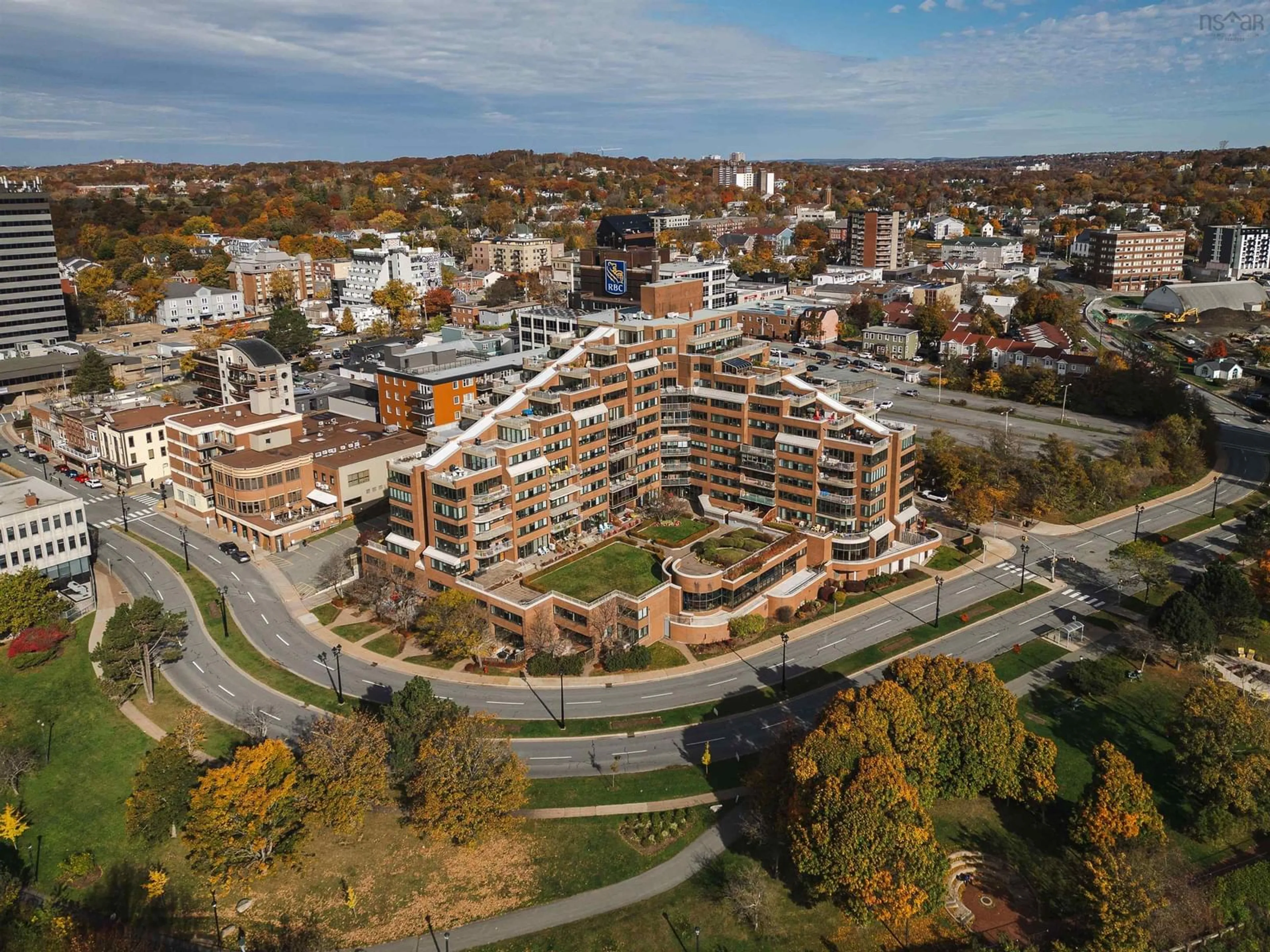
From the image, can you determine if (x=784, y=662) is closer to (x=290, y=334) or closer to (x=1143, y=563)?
(x=1143, y=563)

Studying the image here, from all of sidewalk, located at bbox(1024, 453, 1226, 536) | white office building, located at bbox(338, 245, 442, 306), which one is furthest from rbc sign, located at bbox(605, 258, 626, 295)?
white office building, located at bbox(338, 245, 442, 306)

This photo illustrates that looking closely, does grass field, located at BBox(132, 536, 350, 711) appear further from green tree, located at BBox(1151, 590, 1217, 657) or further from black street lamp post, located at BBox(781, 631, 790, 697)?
green tree, located at BBox(1151, 590, 1217, 657)

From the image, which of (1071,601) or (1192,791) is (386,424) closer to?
(1071,601)

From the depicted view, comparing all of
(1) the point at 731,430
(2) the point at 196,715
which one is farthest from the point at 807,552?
(2) the point at 196,715

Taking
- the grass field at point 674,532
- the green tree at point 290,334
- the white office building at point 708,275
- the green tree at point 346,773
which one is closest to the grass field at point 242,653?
the green tree at point 346,773

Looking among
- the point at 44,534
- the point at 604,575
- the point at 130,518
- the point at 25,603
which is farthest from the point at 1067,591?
the point at 130,518

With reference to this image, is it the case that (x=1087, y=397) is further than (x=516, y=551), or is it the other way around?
(x=1087, y=397)

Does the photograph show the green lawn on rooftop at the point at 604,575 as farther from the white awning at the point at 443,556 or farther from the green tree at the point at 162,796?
the green tree at the point at 162,796
